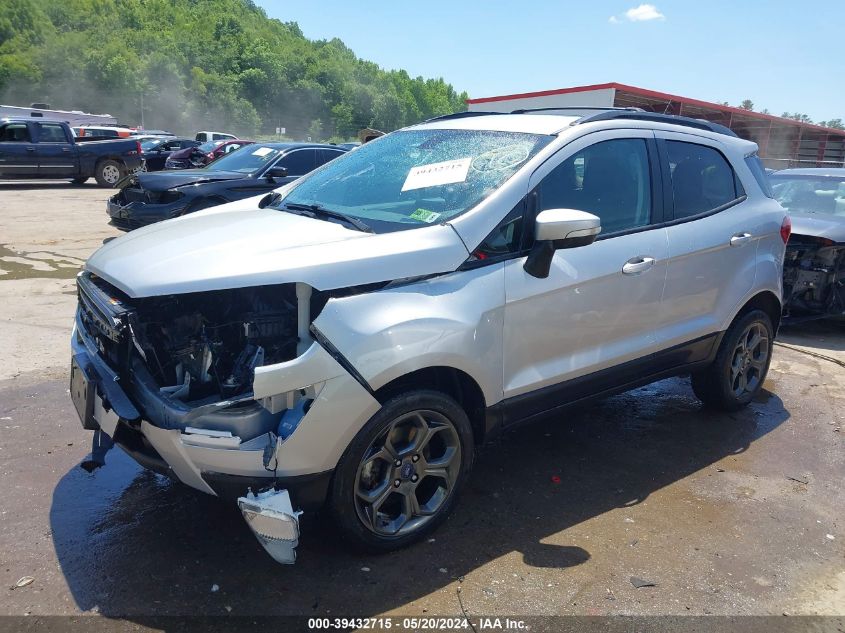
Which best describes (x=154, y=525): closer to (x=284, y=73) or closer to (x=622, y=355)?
(x=622, y=355)

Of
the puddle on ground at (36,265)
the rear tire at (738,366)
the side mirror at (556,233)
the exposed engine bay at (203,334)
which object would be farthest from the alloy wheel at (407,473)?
the puddle on ground at (36,265)

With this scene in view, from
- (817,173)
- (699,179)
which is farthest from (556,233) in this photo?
(817,173)

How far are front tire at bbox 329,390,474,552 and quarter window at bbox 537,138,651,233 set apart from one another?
1.15m

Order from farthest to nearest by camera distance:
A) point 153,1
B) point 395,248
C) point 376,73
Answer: point 376,73 < point 153,1 < point 395,248

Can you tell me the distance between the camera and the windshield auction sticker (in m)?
3.32

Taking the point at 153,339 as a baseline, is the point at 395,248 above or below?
above

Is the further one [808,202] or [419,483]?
[808,202]

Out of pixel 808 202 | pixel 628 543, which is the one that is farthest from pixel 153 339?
pixel 808 202

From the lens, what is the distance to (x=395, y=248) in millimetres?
2812

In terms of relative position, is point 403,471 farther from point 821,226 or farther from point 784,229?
point 821,226

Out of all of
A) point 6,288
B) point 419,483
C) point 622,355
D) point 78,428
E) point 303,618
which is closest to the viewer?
point 303,618

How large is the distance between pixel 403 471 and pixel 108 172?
1950 centimetres

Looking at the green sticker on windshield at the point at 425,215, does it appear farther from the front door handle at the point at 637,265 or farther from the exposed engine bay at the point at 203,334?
the front door handle at the point at 637,265

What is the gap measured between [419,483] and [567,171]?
1.70 meters
